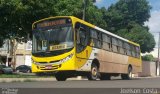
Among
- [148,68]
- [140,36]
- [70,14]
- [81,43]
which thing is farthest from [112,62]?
[140,36]

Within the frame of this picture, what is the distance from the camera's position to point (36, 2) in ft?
115

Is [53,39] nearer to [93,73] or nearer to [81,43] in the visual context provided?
[81,43]

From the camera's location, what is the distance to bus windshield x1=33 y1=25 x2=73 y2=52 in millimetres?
20781

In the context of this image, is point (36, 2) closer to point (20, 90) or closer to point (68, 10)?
point (68, 10)

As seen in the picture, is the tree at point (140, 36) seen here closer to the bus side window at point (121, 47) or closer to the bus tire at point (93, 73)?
the bus side window at point (121, 47)

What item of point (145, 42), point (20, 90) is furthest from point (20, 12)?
point (145, 42)

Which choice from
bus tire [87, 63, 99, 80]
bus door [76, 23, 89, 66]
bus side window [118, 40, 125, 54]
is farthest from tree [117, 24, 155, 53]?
bus door [76, 23, 89, 66]

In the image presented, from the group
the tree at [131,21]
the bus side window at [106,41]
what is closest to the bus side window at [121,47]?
the bus side window at [106,41]

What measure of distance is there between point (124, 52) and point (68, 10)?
507 inches

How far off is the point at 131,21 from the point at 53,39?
178 feet

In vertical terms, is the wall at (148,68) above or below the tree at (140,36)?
below

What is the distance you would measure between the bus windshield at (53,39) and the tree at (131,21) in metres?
48.3

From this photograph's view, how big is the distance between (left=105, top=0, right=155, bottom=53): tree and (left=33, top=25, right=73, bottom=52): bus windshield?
4830 centimetres

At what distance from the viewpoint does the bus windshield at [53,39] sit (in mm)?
20781
